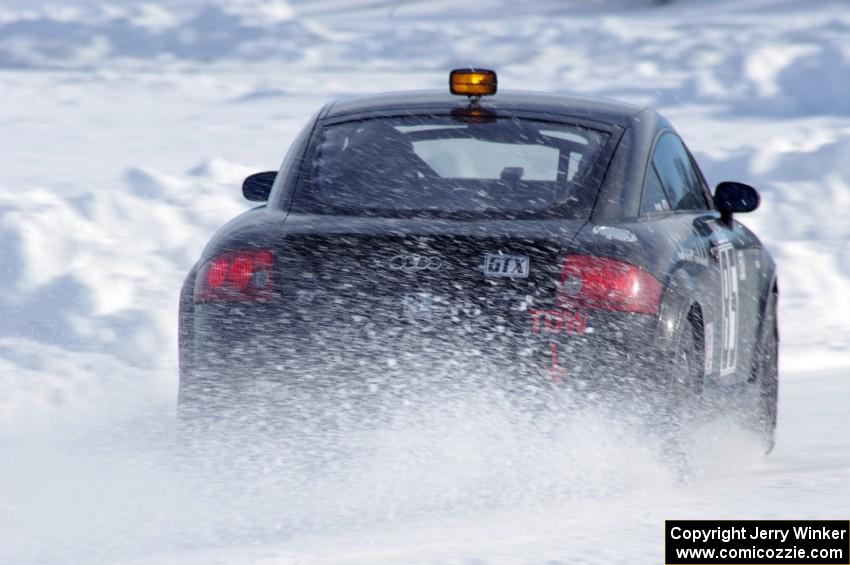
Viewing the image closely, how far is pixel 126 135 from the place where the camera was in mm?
19656

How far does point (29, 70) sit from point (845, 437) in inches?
866

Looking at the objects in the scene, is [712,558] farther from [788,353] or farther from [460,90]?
[788,353]

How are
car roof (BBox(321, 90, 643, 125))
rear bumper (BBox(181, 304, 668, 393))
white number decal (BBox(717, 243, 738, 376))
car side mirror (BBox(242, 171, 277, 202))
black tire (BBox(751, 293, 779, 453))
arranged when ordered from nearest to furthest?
rear bumper (BBox(181, 304, 668, 393)) → car roof (BBox(321, 90, 643, 125)) → white number decal (BBox(717, 243, 738, 376)) → car side mirror (BBox(242, 171, 277, 202)) → black tire (BBox(751, 293, 779, 453))

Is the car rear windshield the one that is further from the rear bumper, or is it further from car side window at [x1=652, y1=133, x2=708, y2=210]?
the rear bumper

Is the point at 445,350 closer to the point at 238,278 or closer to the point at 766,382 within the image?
the point at 238,278

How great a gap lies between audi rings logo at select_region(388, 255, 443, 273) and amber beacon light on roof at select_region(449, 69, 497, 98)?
1145 millimetres

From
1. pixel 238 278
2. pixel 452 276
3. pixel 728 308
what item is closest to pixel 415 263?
pixel 452 276

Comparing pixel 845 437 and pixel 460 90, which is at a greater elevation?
pixel 460 90

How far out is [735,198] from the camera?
21.3 ft

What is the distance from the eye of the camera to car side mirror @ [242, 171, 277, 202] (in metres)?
6.42

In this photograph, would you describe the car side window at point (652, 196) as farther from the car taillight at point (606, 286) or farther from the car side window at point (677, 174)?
the car taillight at point (606, 286)

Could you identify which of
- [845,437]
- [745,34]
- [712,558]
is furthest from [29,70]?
[712,558]

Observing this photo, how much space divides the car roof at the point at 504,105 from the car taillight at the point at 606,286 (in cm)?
89

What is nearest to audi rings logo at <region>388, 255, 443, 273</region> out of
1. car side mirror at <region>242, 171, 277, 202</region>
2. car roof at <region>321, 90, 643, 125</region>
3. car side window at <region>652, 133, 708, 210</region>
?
car roof at <region>321, 90, 643, 125</region>
